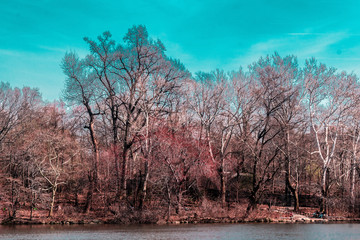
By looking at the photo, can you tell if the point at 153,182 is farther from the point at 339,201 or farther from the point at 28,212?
the point at 339,201

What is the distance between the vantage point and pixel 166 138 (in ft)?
105

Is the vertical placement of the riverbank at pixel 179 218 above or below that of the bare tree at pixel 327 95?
below

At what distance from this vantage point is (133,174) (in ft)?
131

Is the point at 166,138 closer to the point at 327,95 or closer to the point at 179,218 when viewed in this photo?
the point at 179,218

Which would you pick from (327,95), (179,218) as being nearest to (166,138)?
(179,218)

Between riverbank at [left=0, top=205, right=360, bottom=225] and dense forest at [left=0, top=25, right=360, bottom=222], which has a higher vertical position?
dense forest at [left=0, top=25, right=360, bottom=222]

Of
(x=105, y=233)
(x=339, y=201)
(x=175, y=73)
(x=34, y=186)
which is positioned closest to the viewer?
(x=105, y=233)

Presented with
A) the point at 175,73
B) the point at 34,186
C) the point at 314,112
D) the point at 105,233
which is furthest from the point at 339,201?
the point at 34,186

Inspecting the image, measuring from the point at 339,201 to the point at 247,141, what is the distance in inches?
413

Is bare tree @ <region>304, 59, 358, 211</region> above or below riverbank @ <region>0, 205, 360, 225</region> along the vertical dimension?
above

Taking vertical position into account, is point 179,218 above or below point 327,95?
below

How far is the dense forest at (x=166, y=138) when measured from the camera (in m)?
31.7

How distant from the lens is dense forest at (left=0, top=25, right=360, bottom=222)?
3167cm

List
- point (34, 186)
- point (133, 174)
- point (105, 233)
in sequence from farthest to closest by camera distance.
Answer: point (133, 174)
point (34, 186)
point (105, 233)
